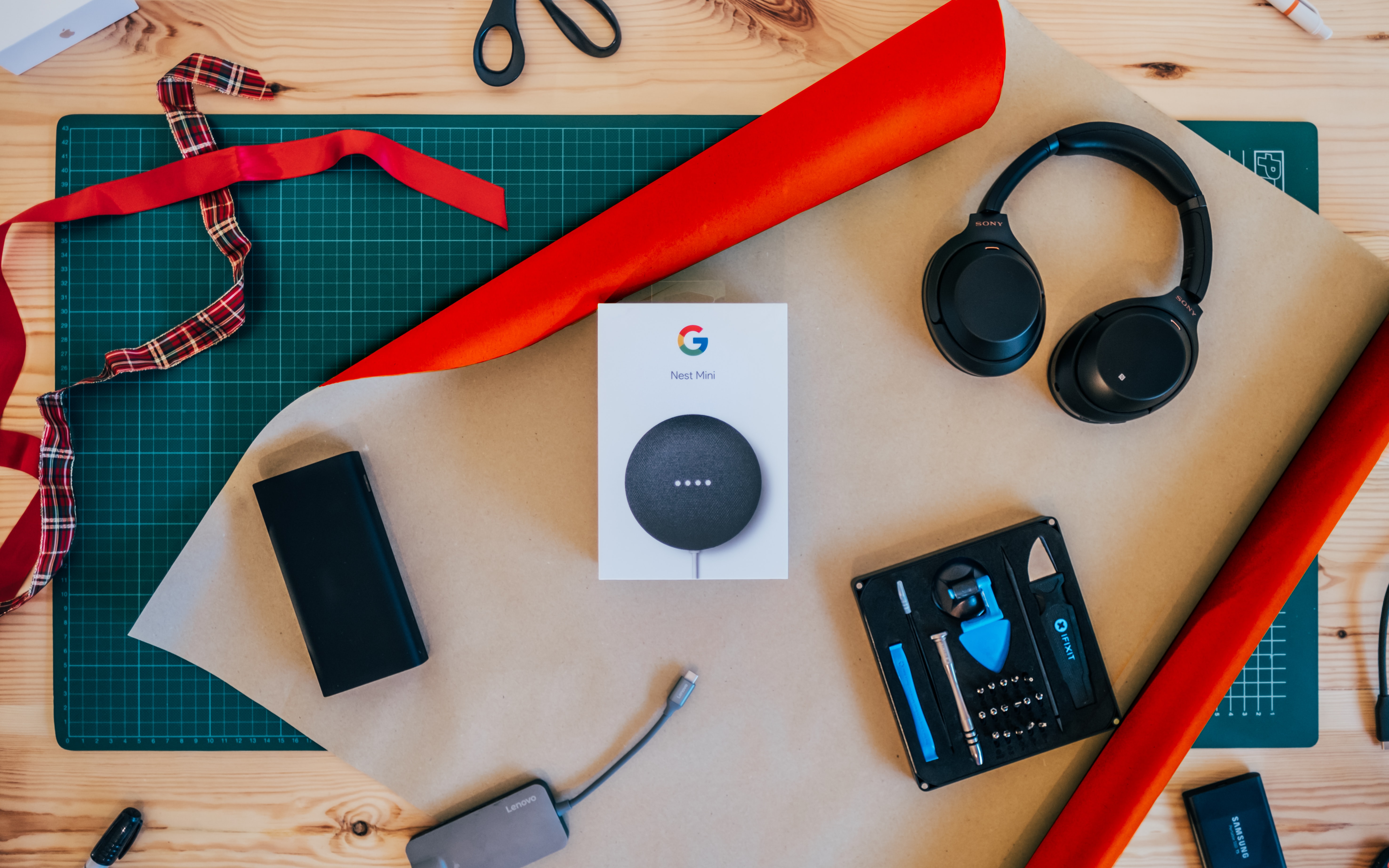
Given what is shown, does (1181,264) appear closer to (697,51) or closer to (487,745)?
(697,51)

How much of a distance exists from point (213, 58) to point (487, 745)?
867 millimetres

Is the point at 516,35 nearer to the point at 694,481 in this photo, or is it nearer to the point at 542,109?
the point at 542,109

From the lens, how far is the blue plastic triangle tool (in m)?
0.73

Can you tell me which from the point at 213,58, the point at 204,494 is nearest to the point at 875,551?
the point at 204,494

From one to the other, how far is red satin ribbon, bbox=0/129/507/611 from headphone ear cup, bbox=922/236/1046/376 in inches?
20.5

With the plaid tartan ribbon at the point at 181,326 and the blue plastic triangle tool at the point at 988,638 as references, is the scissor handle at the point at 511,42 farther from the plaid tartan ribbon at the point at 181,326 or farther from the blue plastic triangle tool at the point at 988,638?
the blue plastic triangle tool at the point at 988,638

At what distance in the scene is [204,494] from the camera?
2.85 feet

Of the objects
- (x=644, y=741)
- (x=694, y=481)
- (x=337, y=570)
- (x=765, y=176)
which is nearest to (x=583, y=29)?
(x=765, y=176)

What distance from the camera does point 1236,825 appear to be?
855mm

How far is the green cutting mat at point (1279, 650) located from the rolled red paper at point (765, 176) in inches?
15.4

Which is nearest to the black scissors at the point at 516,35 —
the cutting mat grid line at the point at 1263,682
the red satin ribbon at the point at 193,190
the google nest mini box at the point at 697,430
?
the red satin ribbon at the point at 193,190

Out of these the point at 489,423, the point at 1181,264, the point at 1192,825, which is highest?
the point at 1181,264

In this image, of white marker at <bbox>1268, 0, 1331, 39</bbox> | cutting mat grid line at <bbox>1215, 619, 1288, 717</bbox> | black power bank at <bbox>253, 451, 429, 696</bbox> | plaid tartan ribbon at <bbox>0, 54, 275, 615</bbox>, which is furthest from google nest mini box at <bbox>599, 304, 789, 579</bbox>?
white marker at <bbox>1268, 0, 1331, 39</bbox>

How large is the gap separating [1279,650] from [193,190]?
1.42m
